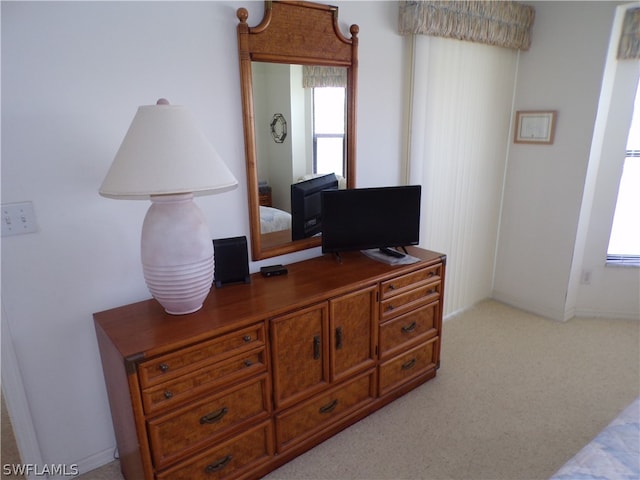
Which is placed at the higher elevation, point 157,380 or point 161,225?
point 161,225

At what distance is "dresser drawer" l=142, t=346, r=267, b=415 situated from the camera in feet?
4.86

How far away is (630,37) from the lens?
273 cm

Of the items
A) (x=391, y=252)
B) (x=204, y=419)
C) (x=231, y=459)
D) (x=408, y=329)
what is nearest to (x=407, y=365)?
(x=408, y=329)

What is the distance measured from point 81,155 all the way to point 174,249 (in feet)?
1.79

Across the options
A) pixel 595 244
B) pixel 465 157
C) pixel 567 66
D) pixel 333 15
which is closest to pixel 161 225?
pixel 333 15

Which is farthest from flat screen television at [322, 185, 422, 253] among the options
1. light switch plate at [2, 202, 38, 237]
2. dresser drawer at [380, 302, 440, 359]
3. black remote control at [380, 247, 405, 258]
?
light switch plate at [2, 202, 38, 237]

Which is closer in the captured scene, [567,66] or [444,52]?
[444,52]

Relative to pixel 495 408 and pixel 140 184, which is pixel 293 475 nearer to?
pixel 495 408

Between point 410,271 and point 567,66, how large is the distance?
1.97m

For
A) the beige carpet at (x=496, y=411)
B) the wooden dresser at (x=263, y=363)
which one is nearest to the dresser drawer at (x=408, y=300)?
the wooden dresser at (x=263, y=363)

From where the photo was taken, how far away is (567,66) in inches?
115

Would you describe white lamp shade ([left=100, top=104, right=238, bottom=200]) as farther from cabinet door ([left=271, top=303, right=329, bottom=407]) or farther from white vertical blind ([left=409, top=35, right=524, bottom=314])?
white vertical blind ([left=409, top=35, right=524, bottom=314])

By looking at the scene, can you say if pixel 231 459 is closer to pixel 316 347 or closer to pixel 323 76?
pixel 316 347

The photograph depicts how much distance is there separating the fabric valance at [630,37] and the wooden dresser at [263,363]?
191cm
